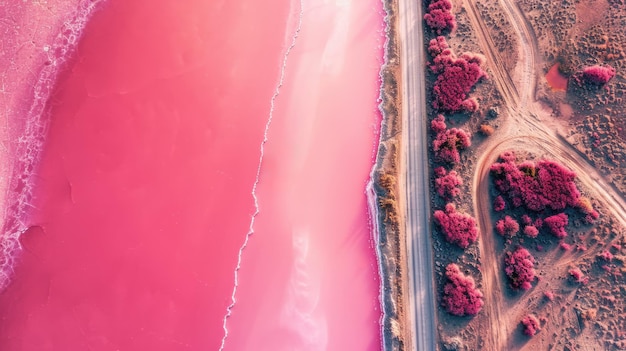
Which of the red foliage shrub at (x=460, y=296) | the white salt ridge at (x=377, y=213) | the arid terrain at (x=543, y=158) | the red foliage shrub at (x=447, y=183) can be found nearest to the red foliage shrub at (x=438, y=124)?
the arid terrain at (x=543, y=158)

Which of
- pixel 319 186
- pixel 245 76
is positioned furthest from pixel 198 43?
pixel 319 186

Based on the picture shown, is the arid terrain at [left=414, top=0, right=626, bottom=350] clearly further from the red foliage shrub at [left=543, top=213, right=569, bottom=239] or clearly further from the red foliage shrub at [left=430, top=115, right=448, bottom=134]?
the red foliage shrub at [left=430, top=115, right=448, bottom=134]

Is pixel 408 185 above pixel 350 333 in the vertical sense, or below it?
above

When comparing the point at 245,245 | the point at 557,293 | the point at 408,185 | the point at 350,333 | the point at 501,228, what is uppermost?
the point at 408,185

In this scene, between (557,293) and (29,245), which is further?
(29,245)

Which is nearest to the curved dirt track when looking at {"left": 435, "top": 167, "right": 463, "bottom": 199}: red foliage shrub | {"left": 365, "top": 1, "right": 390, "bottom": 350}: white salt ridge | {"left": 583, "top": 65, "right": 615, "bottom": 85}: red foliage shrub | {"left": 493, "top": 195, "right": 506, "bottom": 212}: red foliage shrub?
{"left": 493, "top": 195, "right": 506, "bottom": 212}: red foliage shrub

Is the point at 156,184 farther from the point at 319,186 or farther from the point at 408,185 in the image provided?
the point at 408,185
